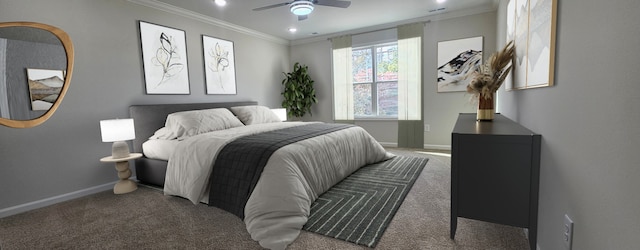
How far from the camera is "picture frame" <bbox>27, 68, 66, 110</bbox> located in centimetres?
255

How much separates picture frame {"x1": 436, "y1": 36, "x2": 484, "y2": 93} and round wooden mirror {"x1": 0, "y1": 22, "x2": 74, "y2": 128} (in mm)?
4974

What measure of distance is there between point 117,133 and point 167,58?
1336mm

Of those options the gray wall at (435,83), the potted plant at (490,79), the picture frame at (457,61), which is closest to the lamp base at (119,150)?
the potted plant at (490,79)

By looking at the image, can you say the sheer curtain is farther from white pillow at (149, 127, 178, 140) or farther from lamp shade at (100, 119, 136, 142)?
lamp shade at (100, 119, 136, 142)

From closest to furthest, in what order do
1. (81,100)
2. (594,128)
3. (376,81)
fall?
(594,128) < (81,100) < (376,81)

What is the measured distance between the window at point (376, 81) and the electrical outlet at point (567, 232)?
4049 mm

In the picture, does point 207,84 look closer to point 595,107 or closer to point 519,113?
point 519,113

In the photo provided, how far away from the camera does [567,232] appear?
1111 millimetres

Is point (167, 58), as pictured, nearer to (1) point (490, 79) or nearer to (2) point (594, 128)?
(1) point (490, 79)

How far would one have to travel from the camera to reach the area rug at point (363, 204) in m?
1.92

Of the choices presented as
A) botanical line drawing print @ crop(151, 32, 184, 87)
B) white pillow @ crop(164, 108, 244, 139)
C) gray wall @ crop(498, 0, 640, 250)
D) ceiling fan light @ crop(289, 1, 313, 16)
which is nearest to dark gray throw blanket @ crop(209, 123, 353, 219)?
white pillow @ crop(164, 108, 244, 139)

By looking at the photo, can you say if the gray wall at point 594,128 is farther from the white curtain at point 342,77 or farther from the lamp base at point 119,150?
the white curtain at point 342,77

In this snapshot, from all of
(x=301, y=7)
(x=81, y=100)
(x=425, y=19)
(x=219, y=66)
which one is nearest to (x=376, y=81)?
(x=425, y=19)

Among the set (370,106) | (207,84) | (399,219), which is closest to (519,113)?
(399,219)
